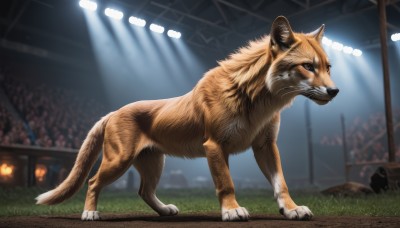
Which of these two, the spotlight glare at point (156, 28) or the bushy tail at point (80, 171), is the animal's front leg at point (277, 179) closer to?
the bushy tail at point (80, 171)

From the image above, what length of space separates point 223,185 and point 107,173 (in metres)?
1.18

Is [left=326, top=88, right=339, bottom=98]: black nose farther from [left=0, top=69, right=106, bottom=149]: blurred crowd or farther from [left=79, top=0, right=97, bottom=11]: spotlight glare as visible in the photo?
[left=79, top=0, right=97, bottom=11]: spotlight glare

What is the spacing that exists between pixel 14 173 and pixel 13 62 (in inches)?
274

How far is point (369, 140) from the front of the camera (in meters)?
16.7

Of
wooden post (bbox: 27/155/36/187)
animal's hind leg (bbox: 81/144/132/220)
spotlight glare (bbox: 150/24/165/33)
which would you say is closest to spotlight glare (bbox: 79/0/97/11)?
spotlight glare (bbox: 150/24/165/33)

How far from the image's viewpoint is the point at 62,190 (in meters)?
3.92

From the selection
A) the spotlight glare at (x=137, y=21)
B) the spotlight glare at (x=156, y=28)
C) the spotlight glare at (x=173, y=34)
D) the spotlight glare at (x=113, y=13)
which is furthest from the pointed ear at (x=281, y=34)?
the spotlight glare at (x=173, y=34)

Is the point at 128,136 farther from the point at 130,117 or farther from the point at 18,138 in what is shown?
the point at 18,138

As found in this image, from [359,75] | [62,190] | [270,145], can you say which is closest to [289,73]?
[270,145]

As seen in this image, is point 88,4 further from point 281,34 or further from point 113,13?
point 281,34

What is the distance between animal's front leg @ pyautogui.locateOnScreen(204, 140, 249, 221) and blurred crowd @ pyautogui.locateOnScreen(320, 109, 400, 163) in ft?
42.2

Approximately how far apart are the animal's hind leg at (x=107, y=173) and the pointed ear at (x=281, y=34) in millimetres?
1710

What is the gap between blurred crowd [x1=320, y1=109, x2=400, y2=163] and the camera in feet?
50.8

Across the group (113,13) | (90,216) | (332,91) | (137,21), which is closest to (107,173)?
(90,216)
